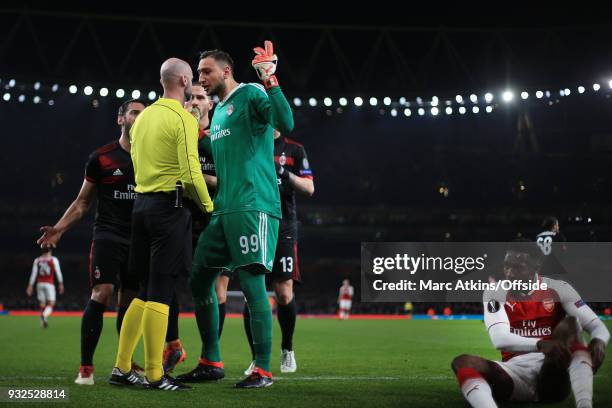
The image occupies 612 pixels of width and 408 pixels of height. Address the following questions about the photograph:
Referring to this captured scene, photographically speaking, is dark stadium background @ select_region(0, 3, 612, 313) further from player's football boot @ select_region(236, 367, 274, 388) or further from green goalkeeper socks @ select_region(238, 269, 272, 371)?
player's football boot @ select_region(236, 367, 274, 388)

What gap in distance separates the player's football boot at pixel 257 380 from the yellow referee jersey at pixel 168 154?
1230 mm

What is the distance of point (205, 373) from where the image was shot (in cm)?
565

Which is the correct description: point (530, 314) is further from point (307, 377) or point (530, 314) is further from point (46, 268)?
point (46, 268)

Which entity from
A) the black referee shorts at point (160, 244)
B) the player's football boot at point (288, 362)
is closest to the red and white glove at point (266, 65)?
the black referee shorts at point (160, 244)

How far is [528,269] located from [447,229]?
1521 inches

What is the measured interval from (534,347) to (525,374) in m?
0.18

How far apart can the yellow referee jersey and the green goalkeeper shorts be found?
0.30m

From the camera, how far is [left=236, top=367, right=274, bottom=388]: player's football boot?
5121mm

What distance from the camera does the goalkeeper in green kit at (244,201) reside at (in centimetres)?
520

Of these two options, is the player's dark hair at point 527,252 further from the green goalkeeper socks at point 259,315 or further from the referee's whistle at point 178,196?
the referee's whistle at point 178,196

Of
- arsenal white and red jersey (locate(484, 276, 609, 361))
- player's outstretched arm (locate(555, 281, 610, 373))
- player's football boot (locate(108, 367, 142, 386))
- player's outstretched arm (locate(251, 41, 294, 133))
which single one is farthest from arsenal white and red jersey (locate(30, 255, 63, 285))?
player's outstretched arm (locate(555, 281, 610, 373))

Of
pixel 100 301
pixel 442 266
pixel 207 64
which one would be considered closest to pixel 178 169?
pixel 207 64

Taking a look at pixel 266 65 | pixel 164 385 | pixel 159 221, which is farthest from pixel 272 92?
pixel 164 385

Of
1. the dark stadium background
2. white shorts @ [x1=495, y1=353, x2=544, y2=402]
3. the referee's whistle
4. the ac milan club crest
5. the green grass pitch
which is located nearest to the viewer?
white shorts @ [x1=495, y1=353, x2=544, y2=402]
